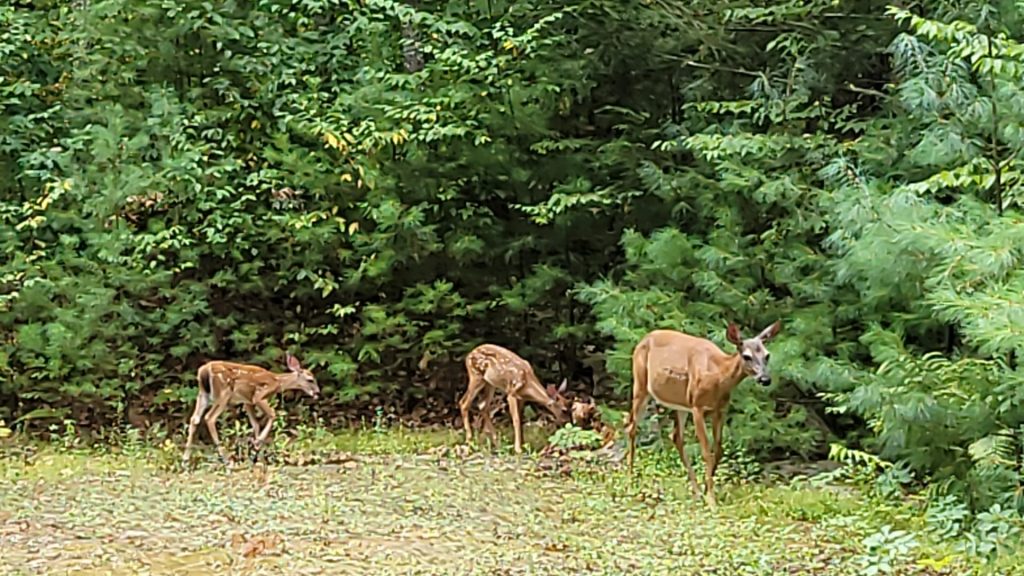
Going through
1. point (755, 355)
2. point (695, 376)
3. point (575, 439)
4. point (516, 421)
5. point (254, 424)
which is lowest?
point (575, 439)

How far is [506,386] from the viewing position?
794 cm

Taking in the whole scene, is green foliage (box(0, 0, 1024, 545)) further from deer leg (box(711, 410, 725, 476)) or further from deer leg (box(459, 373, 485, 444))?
deer leg (box(459, 373, 485, 444))

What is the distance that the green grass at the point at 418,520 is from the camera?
4965mm

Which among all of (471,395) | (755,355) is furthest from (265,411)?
(755,355)

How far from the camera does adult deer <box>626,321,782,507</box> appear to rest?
6.03m

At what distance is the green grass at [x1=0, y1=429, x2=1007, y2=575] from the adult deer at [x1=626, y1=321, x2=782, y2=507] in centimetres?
29

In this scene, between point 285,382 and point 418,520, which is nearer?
point 418,520

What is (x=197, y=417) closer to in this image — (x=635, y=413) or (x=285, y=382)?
(x=285, y=382)

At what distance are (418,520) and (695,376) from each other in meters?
1.78

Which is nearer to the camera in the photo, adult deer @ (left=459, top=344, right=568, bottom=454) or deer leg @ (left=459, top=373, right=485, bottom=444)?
adult deer @ (left=459, top=344, right=568, bottom=454)

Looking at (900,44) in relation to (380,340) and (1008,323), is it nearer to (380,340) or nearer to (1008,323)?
(1008,323)

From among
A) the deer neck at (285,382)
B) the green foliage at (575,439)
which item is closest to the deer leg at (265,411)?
the deer neck at (285,382)

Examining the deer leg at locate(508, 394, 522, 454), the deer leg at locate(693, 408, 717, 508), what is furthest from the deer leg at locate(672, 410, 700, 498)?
the deer leg at locate(508, 394, 522, 454)

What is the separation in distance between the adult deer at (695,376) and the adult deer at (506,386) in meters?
1.17
